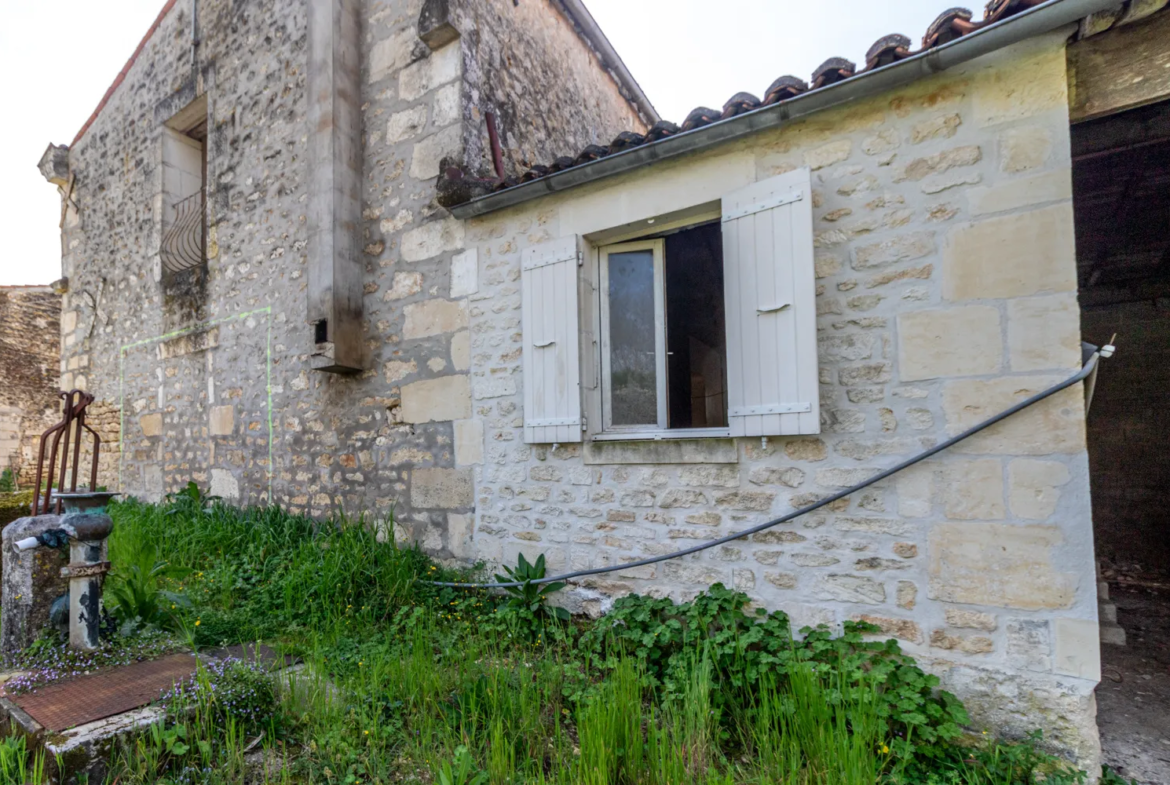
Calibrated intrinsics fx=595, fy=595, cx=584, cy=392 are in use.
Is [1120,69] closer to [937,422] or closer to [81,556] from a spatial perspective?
[937,422]

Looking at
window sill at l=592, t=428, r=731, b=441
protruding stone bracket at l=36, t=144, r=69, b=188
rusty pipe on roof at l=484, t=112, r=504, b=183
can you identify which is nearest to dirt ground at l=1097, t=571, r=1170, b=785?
window sill at l=592, t=428, r=731, b=441

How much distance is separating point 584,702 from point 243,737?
4.74ft

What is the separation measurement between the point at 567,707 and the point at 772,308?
7.29 feet

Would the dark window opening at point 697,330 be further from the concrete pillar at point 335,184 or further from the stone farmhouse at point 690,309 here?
the concrete pillar at point 335,184

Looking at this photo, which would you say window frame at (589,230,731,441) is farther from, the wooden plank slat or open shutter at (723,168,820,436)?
the wooden plank slat

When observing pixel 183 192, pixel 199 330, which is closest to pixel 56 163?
pixel 183 192

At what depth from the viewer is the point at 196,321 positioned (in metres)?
6.51

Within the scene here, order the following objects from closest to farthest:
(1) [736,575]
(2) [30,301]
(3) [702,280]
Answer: (1) [736,575] < (3) [702,280] < (2) [30,301]

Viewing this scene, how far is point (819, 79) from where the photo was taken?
9.86 feet

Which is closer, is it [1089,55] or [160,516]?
[1089,55]

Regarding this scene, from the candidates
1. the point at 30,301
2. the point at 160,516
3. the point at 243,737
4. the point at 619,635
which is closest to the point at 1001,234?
the point at 619,635

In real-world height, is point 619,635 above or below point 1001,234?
below

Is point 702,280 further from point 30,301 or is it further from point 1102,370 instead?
point 30,301

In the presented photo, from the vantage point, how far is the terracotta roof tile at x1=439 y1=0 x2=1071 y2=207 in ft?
8.65
